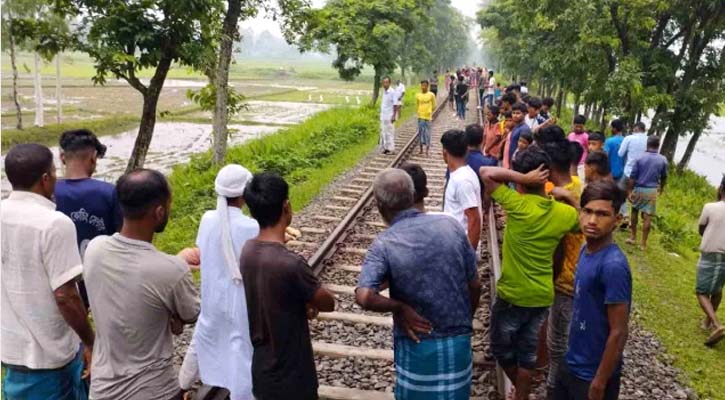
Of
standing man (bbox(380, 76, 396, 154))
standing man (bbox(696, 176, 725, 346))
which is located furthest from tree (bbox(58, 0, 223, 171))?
standing man (bbox(696, 176, 725, 346))

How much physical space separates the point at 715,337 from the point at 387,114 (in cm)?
833

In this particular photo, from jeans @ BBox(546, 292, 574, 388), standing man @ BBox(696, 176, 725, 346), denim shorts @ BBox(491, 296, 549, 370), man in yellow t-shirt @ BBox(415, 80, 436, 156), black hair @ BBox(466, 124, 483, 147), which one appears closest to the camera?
denim shorts @ BBox(491, 296, 549, 370)

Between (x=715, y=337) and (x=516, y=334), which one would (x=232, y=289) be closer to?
(x=516, y=334)

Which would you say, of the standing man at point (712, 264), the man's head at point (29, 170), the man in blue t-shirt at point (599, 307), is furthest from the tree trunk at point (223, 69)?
the man in blue t-shirt at point (599, 307)

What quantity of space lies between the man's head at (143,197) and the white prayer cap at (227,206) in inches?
15.4

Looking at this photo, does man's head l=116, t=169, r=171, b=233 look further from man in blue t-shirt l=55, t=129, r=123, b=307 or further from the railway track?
the railway track

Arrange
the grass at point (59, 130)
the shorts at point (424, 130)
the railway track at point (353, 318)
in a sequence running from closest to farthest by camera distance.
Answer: the railway track at point (353, 318)
the shorts at point (424, 130)
the grass at point (59, 130)

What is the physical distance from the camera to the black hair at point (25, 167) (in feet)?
9.48

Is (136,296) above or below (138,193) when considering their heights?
below

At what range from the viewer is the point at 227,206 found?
3129mm

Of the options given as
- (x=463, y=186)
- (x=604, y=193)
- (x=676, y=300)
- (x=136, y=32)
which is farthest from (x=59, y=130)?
(x=604, y=193)

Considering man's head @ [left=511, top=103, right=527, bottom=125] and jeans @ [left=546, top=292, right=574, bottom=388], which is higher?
man's head @ [left=511, top=103, right=527, bottom=125]

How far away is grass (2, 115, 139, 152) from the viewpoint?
2083cm

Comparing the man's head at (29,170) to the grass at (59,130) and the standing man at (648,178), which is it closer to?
the standing man at (648,178)
